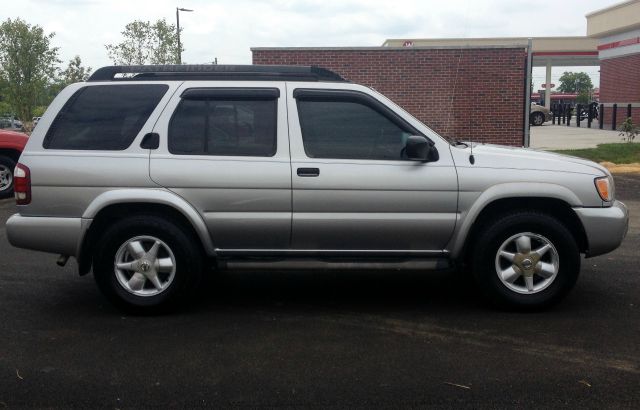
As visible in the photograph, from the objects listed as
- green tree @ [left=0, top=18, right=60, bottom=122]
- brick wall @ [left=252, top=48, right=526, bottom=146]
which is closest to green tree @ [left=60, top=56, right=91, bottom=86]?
green tree @ [left=0, top=18, right=60, bottom=122]

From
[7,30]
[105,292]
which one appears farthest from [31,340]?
[7,30]

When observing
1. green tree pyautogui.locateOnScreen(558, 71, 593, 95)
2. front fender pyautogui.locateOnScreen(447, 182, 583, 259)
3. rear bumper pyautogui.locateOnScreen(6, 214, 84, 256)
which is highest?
green tree pyautogui.locateOnScreen(558, 71, 593, 95)

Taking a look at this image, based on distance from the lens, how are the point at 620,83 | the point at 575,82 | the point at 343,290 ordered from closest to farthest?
the point at 343,290 → the point at 620,83 → the point at 575,82

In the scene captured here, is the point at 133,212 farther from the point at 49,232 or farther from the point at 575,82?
the point at 575,82

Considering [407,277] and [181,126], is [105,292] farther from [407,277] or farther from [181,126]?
[407,277]

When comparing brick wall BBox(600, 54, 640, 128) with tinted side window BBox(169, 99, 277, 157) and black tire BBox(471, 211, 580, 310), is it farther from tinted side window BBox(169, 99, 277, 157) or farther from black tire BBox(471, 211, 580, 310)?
tinted side window BBox(169, 99, 277, 157)

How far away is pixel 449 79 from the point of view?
1867 centimetres

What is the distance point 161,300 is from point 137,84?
1698mm

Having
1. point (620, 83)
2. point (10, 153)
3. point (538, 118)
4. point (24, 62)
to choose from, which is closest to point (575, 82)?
point (538, 118)

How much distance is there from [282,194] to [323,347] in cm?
122

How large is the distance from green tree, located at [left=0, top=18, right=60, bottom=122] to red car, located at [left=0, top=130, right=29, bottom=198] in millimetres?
21786

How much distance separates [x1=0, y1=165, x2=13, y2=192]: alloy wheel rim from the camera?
12695 mm

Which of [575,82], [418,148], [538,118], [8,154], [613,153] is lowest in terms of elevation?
[613,153]

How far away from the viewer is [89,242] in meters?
5.60
